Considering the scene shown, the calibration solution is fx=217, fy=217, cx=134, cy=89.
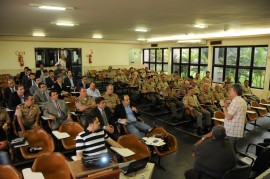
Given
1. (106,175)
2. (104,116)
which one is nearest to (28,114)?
(104,116)

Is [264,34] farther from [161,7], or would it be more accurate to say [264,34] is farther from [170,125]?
[161,7]

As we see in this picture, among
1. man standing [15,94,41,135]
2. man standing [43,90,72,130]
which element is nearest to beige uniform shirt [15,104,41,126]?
man standing [15,94,41,135]

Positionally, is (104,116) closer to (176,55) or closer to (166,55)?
(176,55)

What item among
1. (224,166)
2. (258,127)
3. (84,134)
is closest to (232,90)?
(224,166)

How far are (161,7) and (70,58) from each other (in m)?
10.8

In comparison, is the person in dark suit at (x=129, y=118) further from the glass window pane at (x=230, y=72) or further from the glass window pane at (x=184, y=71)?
the glass window pane at (x=184, y=71)

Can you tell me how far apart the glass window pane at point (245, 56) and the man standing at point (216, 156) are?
8304 millimetres

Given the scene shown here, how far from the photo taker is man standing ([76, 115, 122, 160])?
283cm

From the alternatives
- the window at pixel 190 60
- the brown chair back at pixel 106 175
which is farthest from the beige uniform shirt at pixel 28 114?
the window at pixel 190 60

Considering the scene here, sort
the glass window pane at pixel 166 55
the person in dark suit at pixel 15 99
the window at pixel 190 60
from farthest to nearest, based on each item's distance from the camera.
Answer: the glass window pane at pixel 166 55
the window at pixel 190 60
the person in dark suit at pixel 15 99

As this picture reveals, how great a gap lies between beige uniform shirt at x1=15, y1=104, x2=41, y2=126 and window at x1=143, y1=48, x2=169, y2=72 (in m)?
10.9

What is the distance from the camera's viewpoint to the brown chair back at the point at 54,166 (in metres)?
2.76

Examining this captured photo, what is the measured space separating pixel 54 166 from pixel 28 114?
2.09 metres

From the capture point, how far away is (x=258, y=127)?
626cm
